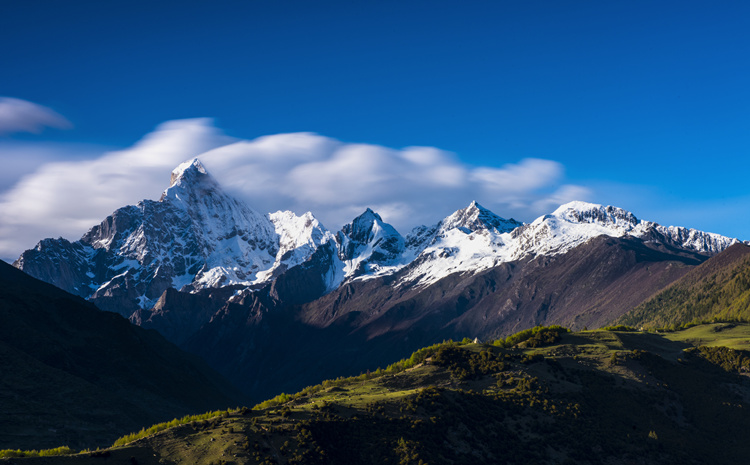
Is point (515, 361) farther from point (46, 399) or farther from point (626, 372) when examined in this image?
point (46, 399)

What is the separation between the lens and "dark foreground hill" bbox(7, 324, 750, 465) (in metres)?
70.4

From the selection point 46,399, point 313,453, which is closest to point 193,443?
point 313,453

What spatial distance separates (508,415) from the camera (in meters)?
92.4

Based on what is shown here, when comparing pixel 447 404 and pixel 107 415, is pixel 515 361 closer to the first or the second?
pixel 447 404

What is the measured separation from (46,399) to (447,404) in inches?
4605

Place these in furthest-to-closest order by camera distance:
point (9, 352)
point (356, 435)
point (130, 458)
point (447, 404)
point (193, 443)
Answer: point (9, 352), point (447, 404), point (356, 435), point (193, 443), point (130, 458)

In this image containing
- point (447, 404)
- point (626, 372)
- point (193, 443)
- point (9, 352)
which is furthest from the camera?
point (9, 352)

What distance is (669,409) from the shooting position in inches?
4220

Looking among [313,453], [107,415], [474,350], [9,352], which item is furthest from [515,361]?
[9,352]

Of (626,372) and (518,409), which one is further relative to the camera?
(626,372)

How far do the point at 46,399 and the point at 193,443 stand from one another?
11369cm

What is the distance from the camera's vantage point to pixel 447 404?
88.8 meters

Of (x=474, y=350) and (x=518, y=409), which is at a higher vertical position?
(x=474, y=350)

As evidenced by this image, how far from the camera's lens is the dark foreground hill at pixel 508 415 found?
231ft
